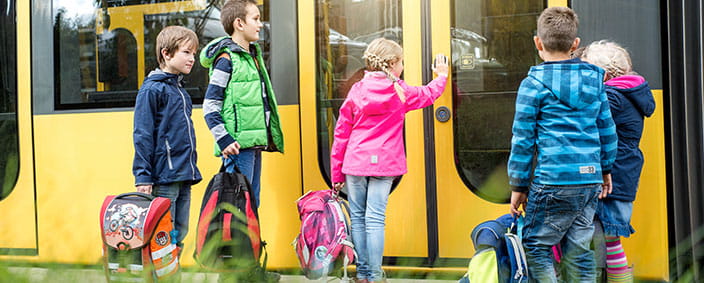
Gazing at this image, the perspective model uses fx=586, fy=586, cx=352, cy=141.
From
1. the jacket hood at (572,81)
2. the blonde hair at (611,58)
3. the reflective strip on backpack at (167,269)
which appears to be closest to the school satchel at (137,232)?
the reflective strip on backpack at (167,269)

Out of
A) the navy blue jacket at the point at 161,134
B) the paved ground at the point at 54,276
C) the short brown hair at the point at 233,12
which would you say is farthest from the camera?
the short brown hair at the point at 233,12

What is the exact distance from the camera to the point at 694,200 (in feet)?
9.09

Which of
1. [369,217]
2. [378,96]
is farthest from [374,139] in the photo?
[369,217]

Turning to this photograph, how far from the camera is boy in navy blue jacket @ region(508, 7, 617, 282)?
229 centimetres

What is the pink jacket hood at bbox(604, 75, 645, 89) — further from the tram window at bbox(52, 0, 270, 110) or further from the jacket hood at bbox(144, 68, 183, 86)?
the tram window at bbox(52, 0, 270, 110)

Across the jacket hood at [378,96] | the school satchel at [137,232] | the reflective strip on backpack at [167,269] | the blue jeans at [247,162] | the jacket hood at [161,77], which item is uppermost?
the jacket hood at [161,77]

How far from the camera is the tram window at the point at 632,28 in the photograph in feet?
9.56

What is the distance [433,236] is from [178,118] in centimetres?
151

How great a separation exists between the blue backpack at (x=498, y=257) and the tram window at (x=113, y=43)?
1976 mm

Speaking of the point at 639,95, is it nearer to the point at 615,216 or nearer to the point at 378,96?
the point at 615,216

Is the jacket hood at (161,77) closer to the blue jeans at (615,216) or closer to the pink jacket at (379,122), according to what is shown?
the pink jacket at (379,122)

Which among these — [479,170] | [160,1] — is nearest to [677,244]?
[479,170]

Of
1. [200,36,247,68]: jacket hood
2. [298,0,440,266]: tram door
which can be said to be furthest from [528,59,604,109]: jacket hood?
[200,36,247,68]: jacket hood

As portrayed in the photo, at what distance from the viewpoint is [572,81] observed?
7.54 ft
